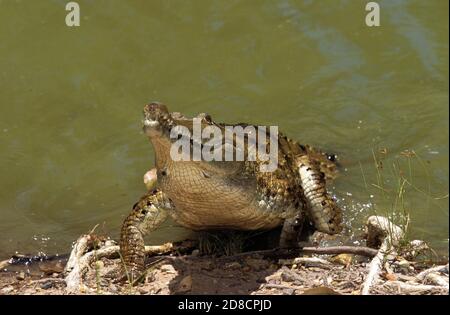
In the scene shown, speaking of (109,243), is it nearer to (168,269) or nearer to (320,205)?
(168,269)

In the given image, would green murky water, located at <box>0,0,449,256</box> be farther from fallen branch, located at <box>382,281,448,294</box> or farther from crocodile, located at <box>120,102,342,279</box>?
fallen branch, located at <box>382,281,448,294</box>

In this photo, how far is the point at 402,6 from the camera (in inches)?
384

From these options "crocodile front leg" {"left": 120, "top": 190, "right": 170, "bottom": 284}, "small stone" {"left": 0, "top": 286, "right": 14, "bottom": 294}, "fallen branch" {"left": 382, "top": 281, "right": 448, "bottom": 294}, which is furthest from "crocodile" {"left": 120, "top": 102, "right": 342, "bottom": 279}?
"fallen branch" {"left": 382, "top": 281, "right": 448, "bottom": 294}

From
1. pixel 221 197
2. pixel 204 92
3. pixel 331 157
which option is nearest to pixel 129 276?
pixel 221 197

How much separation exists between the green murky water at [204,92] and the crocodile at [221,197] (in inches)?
20.5

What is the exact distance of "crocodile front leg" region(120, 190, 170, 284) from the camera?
571 cm

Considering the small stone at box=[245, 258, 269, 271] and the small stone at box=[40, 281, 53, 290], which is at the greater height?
the small stone at box=[245, 258, 269, 271]

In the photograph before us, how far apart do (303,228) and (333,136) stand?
182 cm

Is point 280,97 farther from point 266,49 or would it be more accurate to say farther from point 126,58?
point 126,58

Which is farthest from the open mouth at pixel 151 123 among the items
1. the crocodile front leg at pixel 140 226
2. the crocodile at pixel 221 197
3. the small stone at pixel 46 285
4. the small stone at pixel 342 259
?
the small stone at pixel 342 259

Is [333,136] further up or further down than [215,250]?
further up

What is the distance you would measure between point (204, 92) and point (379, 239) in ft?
11.8
